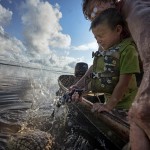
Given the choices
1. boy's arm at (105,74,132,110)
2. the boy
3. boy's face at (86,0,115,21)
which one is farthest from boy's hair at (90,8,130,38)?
boy's face at (86,0,115,21)

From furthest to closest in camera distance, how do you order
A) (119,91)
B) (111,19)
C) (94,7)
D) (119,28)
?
(94,7), (119,28), (111,19), (119,91)

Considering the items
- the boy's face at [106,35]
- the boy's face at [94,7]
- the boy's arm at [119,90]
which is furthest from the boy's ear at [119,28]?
the boy's face at [94,7]

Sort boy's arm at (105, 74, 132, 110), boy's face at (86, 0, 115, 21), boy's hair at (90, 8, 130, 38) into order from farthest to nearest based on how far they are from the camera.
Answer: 1. boy's face at (86, 0, 115, 21)
2. boy's hair at (90, 8, 130, 38)
3. boy's arm at (105, 74, 132, 110)

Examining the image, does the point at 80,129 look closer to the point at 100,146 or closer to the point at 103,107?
the point at 100,146

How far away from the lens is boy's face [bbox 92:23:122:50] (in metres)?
3.21

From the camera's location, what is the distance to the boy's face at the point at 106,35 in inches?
126

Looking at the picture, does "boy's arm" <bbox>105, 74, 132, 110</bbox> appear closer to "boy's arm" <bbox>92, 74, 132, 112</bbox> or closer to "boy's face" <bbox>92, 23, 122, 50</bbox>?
"boy's arm" <bbox>92, 74, 132, 112</bbox>

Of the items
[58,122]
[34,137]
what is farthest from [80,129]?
[34,137]

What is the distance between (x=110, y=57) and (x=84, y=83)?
118 cm

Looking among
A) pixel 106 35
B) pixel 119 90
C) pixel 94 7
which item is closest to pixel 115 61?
pixel 106 35

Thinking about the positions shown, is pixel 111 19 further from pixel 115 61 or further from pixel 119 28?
pixel 115 61

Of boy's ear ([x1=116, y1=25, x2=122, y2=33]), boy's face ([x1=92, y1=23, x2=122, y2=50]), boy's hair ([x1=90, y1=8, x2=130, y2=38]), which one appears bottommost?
boy's face ([x1=92, y1=23, x2=122, y2=50])

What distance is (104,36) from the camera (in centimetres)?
331

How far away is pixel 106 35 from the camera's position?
3303 millimetres
